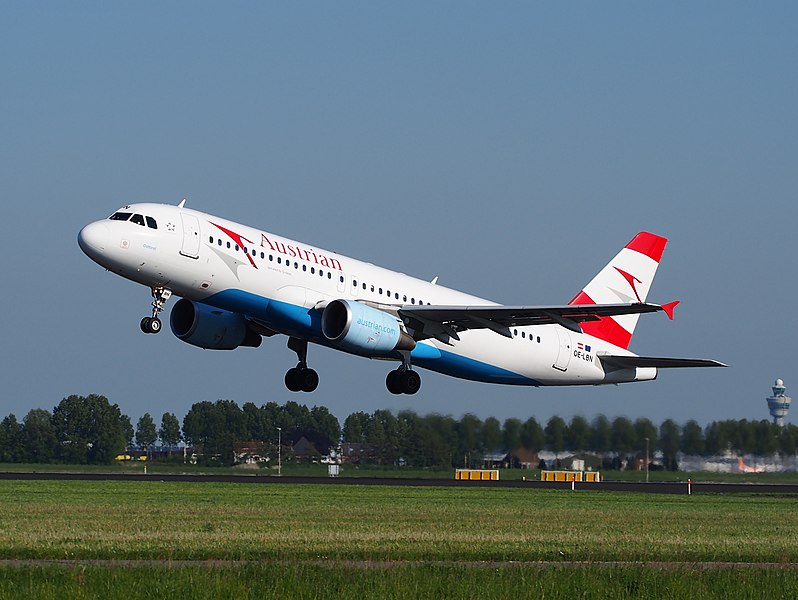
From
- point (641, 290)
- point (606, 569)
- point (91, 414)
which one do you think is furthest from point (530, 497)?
point (91, 414)

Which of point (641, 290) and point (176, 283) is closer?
point (176, 283)

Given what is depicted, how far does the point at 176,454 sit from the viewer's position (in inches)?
3509

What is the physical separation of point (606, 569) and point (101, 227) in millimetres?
21188

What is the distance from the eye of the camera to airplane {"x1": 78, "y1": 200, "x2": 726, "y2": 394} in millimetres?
39719

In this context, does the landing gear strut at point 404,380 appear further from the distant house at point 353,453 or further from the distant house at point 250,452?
the distant house at point 250,452

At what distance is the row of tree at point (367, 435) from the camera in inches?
2655

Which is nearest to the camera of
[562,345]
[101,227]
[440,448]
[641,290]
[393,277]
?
[101,227]

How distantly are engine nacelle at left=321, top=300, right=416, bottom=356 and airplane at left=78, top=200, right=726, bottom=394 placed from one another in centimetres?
4

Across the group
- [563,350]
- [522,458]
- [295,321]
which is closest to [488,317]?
[295,321]

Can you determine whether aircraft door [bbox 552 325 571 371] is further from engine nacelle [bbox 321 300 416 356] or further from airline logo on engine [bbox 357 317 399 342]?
engine nacelle [bbox 321 300 416 356]

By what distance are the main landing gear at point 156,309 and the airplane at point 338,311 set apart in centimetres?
4

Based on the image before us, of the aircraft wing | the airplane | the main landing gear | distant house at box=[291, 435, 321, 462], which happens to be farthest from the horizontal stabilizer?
distant house at box=[291, 435, 321, 462]

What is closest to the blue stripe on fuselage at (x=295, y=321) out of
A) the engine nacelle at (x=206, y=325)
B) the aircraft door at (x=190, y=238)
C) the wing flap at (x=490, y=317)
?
the wing flap at (x=490, y=317)

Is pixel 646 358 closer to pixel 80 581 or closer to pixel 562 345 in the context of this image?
pixel 562 345
